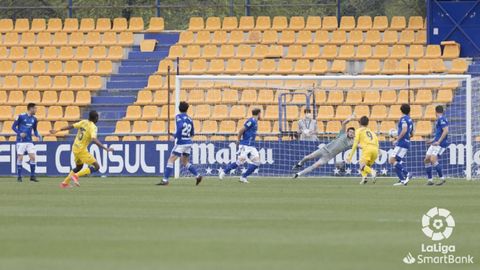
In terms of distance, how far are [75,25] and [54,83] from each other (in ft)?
10.4

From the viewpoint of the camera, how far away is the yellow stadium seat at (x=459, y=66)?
38062 millimetres

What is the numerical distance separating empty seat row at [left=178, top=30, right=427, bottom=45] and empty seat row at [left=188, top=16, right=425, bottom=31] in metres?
0.33

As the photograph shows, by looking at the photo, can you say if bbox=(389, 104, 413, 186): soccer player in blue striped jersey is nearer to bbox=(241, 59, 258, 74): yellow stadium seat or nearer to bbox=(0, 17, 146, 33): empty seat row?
bbox=(241, 59, 258, 74): yellow stadium seat

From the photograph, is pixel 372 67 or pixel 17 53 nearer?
pixel 372 67

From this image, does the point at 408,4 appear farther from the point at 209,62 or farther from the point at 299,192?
the point at 299,192

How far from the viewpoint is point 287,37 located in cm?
4078

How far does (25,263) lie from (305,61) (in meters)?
27.4

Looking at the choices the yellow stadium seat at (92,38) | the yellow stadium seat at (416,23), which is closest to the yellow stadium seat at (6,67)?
the yellow stadium seat at (92,38)

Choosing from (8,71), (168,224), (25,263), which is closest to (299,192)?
(168,224)

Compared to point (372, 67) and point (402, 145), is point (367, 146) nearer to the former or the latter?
point (402, 145)

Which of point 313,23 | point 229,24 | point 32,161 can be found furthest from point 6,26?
point 32,161

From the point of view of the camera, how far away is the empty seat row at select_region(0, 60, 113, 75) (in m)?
40.9

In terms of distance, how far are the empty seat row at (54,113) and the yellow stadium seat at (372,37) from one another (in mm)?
9866

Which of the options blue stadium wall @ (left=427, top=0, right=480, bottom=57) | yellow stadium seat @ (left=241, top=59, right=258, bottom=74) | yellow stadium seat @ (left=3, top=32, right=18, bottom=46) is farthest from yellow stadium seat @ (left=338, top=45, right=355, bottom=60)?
yellow stadium seat @ (left=3, top=32, right=18, bottom=46)
